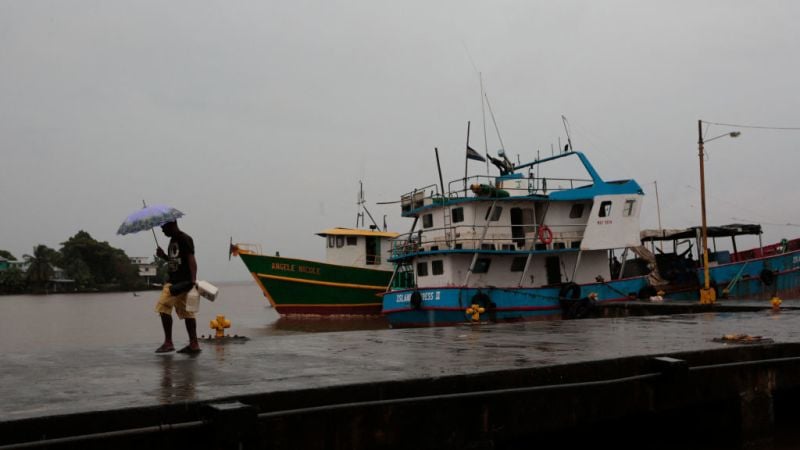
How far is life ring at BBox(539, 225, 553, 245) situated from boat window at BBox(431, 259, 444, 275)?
11.2 feet

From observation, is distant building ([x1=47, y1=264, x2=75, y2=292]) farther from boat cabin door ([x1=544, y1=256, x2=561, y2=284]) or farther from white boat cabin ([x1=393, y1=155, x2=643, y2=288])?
boat cabin door ([x1=544, y1=256, x2=561, y2=284])

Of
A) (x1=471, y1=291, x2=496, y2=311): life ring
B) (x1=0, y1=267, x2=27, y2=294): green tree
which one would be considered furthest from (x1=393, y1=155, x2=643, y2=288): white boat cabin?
(x1=0, y1=267, x2=27, y2=294): green tree

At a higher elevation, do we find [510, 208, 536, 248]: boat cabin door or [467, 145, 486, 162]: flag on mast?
[467, 145, 486, 162]: flag on mast

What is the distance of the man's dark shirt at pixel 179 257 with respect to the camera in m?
6.51

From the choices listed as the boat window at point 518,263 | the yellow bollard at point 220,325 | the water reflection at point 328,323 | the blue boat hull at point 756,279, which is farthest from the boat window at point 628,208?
the yellow bollard at point 220,325

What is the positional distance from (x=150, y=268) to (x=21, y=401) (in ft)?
409

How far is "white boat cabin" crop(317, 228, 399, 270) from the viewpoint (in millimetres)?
30391

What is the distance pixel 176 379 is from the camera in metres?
4.82

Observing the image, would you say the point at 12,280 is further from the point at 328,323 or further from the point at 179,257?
the point at 179,257

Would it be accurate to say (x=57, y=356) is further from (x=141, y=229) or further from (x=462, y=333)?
(x=462, y=333)

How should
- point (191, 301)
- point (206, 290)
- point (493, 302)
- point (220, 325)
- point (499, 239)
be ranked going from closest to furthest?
point (191, 301), point (206, 290), point (220, 325), point (493, 302), point (499, 239)

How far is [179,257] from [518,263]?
16560mm

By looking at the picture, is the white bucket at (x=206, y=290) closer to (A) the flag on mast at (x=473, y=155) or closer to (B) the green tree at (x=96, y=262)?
(A) the flag on mast at (x=473, y=155)

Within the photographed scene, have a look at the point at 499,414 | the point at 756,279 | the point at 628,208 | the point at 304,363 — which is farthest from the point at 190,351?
the point at 756,279
